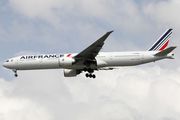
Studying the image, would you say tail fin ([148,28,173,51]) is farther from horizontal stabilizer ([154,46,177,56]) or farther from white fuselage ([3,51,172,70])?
horizontal stabilizer ([154,46,177,56])

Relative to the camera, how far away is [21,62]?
3509 centimetres

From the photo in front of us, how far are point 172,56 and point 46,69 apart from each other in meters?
16.5

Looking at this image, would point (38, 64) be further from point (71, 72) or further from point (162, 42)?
point (162, 42)

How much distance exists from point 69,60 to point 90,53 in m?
2.75

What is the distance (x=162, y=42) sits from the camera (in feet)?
128

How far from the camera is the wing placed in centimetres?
3248

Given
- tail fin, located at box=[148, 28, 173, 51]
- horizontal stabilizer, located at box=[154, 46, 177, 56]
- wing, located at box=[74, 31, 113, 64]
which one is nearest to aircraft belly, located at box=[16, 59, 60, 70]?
wing, located at box=[74, 31, 113, 64]

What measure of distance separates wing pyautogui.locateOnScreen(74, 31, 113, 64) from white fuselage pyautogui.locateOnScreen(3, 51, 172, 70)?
0.80m

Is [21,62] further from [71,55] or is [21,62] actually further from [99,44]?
[99,44]

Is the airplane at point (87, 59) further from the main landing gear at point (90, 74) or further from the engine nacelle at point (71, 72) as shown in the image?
the engine nacelle at point (71, 72)

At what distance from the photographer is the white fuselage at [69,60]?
34312 millimetres

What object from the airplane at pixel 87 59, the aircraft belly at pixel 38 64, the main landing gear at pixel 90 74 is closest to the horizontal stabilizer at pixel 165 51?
the airplane at pixel 87 59

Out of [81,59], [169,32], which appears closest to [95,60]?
[81,59]

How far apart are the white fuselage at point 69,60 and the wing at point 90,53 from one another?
803mm
